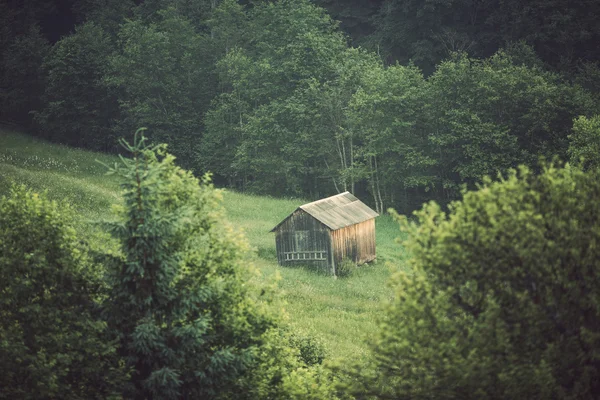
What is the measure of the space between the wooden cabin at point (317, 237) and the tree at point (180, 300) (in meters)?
20.1

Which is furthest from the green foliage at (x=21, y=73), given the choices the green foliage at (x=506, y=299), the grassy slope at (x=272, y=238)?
the green foliage at (x=506, y=299)

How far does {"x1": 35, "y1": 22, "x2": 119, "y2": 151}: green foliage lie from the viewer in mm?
65938

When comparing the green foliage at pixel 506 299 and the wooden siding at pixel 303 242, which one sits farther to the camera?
the wooden siding at pixel 303 242

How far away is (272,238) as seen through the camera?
42531 millimetres

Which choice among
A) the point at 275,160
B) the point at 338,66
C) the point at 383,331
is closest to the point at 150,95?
the point at 275,160

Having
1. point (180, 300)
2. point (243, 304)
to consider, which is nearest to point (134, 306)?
point (180, 300)

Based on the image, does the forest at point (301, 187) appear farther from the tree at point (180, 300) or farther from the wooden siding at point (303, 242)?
the wooden siding at point (303, 242)

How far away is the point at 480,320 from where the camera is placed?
13.8 m

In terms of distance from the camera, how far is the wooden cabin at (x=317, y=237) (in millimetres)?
37656

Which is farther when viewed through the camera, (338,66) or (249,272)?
(338,66)

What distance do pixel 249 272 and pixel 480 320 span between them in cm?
683

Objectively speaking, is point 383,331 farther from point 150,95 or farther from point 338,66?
point 150,95

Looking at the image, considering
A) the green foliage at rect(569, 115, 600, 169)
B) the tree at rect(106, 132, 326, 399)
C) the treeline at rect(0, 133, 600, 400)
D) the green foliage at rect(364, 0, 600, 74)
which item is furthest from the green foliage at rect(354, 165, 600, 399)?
the green foliage at rect(364, 0, 600, 74)

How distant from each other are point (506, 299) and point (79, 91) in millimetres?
62083
